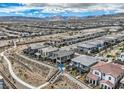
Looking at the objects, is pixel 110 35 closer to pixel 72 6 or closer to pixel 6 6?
pixel 72 6

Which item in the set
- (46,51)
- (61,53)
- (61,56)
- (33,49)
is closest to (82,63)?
(61,56)

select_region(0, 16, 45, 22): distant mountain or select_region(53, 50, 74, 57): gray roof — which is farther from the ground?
select_region(0, 16, 45, 22): distant mountain

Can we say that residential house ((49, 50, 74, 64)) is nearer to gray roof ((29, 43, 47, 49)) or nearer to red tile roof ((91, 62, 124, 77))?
gray roof ((29, 43, 47, 49))

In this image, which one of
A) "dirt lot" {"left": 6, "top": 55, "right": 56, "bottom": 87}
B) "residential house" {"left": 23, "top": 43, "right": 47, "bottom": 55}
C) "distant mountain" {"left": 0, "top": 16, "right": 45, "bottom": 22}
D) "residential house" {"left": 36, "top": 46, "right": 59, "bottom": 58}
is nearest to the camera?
"dirt lot" {"left": 6, "top": 55, "right": 56, "bottom": 87}

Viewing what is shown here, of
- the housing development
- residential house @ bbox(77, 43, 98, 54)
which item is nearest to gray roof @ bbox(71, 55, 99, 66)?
the housing development

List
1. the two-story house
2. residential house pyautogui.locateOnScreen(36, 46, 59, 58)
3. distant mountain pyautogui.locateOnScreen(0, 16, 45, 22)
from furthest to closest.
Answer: residential house pyautogui.locateOnScreen(36, 46, 59, 58), distant mountain pyautogui.locateOnScreen(0, 16, 45, 22), the two-story house
